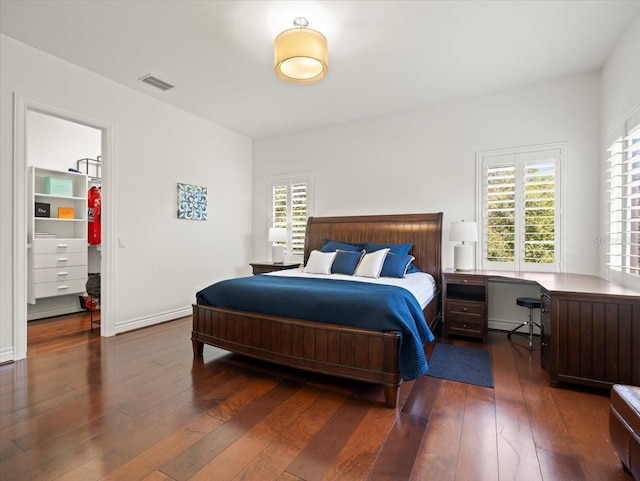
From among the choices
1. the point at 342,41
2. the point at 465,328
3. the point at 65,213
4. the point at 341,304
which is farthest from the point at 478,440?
the point at 65,213

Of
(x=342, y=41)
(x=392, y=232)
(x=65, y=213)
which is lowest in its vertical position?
(x=392, y=232)

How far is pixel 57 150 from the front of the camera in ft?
16.2

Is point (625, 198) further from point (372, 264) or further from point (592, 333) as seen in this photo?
point (372, 264)

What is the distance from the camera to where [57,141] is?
4941mm

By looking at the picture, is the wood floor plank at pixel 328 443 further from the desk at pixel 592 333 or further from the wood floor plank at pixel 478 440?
the desk at pixel 592 333

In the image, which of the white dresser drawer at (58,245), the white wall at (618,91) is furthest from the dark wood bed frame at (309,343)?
the white dresser drawer at (58,245)

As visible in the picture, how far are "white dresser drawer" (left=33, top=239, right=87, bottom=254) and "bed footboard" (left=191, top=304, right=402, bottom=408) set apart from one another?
9.39ft

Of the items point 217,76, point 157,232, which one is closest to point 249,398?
point 157,232

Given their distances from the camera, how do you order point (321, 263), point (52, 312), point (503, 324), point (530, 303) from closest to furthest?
point (530, 303) < point (503, 324) < point (321, 263) < point (52, 312)

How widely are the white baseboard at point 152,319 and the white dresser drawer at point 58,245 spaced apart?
1.66m

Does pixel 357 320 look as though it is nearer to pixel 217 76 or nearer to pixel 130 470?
pixel 130 470

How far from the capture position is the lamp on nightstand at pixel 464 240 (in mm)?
3863

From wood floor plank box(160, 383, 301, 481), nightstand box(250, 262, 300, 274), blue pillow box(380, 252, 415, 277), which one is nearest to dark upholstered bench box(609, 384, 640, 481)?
wood floor plank box(160, 383, 301, 481)

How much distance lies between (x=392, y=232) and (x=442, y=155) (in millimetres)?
1239
